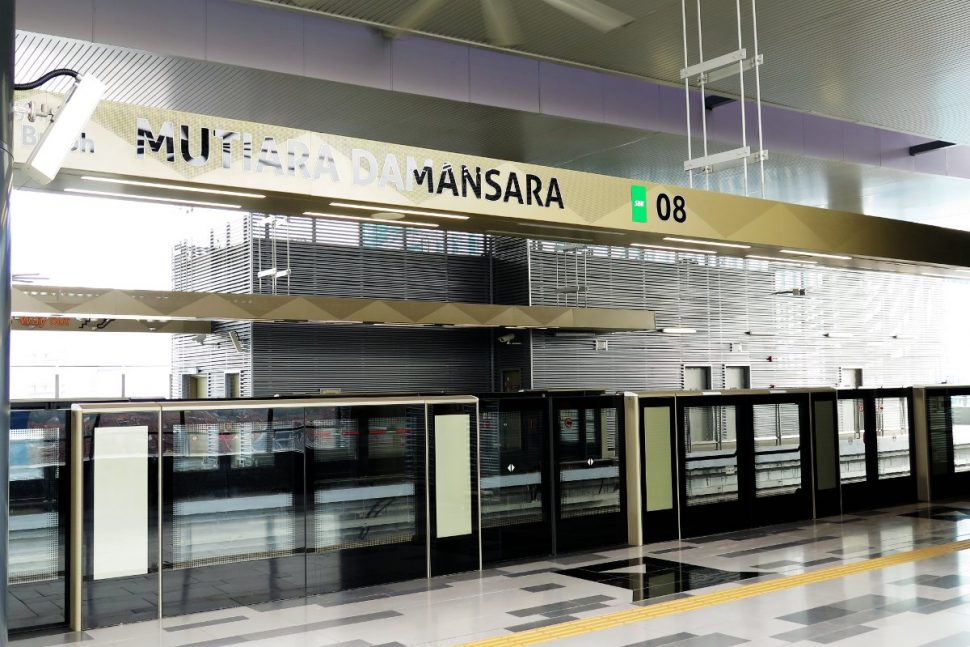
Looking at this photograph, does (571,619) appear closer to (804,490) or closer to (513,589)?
(513,589)

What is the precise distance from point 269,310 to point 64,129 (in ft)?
31.9

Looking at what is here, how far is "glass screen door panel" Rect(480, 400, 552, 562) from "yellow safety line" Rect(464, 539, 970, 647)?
1871mm

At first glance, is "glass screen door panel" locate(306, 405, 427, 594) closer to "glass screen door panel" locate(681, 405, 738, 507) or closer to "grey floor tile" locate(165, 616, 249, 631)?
"grey floor tile" locate(165, 616, 249, 631)

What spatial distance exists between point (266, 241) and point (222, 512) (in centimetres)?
1008

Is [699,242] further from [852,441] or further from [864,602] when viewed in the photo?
[852,441]

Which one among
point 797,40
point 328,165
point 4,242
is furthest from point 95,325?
point 4,242

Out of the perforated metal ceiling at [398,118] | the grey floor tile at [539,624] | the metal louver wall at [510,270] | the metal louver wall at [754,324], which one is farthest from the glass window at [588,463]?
the metal louver wall at [510,270]

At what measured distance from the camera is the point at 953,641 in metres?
5.36

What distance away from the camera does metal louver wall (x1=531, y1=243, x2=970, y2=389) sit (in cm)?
1891

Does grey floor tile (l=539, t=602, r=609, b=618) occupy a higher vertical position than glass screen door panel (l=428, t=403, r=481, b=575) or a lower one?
lower

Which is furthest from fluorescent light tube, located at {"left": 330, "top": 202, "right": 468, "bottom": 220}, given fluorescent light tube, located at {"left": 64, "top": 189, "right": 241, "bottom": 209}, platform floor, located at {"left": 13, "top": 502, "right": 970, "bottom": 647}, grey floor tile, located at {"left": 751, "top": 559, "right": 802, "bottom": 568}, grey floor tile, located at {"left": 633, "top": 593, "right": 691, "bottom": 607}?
grey floor tile, located at {"left": 751, "top": 559, "right": 802, "bottom": 568}

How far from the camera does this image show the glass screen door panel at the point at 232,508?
21.1 ft

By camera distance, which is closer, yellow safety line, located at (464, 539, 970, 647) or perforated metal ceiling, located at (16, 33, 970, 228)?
yellow safety line, located at (464, 539, 970, 647)

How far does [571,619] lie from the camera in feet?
19.6
